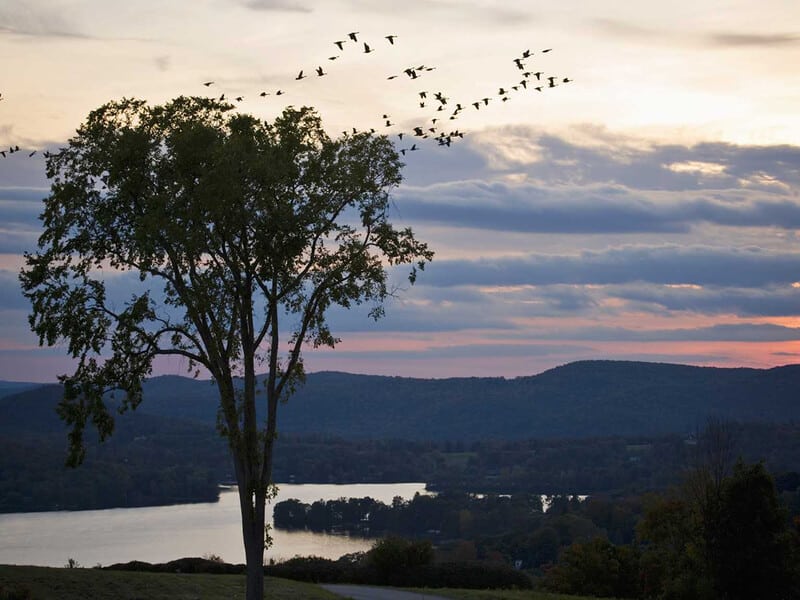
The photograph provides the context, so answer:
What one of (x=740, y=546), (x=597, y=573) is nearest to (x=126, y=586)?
(x=740, y=546)

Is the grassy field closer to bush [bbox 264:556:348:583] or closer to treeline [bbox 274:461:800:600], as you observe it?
bush [bbox 264:556:348:583]

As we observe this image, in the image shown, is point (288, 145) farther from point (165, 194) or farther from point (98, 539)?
point (98, 539)

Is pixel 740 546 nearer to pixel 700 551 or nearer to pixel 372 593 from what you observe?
pixel 700 551

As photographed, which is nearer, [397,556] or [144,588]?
[144,588]

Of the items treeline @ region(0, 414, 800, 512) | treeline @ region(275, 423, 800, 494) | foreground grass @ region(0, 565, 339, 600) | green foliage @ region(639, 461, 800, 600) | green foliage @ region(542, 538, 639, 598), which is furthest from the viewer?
treeline @ region(275, 423, 800, 494)

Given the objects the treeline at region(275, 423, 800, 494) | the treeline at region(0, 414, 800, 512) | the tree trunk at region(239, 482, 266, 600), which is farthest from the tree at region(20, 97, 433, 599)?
the treeline at region(275, 423, 800, 494)

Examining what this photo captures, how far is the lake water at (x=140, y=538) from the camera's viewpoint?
66312 millimetres

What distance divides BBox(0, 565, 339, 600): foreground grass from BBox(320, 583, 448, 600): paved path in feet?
3.24

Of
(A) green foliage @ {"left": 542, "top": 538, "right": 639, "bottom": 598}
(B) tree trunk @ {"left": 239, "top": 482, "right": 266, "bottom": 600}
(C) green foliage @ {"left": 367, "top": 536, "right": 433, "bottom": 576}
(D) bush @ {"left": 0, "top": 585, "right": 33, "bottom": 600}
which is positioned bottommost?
(A) green foliage @ {"left": 542, "top": 538, "right": 639, "bottom": 598}

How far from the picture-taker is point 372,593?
30938 millimetres

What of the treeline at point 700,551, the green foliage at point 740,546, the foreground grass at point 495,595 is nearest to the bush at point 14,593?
the foreground grass at point 495,595

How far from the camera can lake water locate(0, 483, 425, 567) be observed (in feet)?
218

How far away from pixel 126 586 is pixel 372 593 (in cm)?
793

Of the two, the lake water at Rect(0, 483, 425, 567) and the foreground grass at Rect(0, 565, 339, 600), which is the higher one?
the foreground grass at Rect(0, 565, 339, 600)
